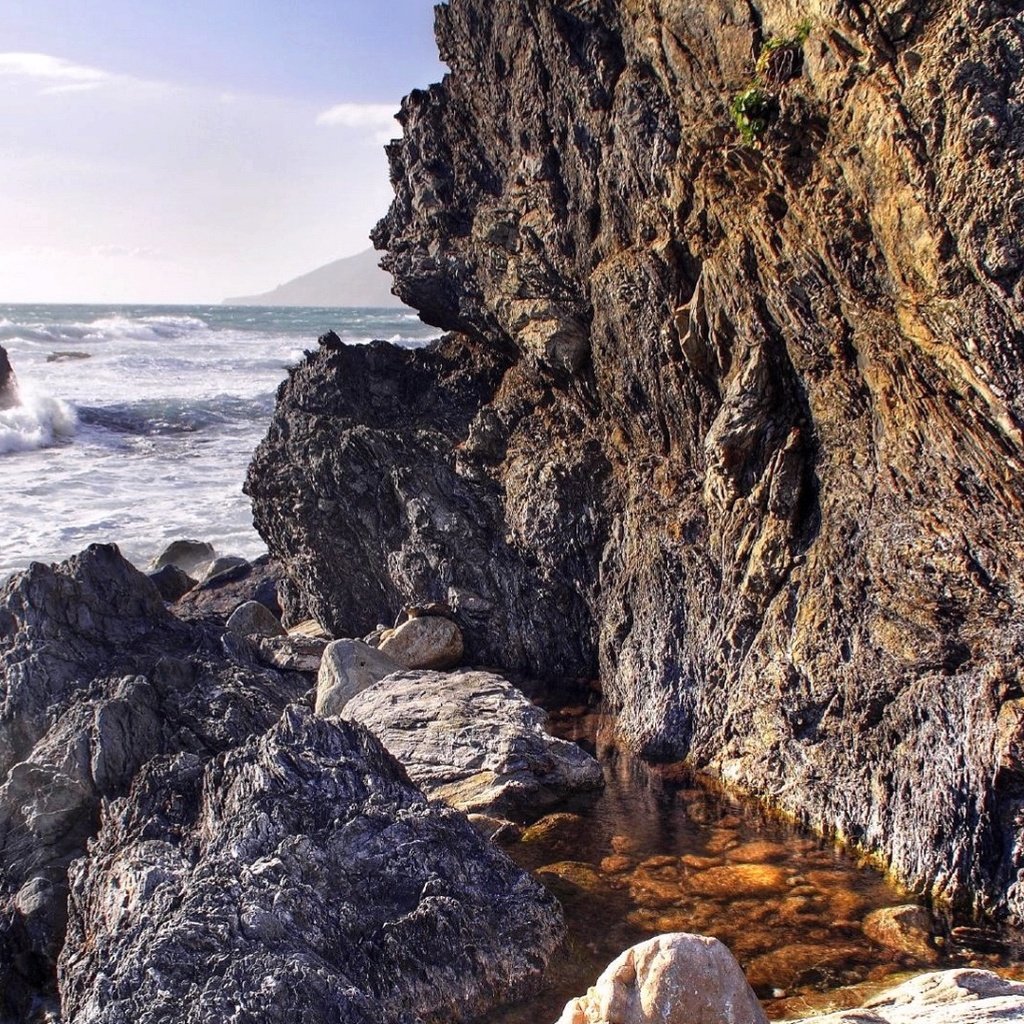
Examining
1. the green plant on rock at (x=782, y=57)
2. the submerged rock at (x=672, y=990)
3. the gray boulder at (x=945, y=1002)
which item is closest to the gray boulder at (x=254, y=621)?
the green plant on rock at (x=782, y=57)

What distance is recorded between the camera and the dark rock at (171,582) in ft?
50.5

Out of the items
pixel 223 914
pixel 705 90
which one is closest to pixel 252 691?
pixel 223 914

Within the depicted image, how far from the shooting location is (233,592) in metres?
14.9

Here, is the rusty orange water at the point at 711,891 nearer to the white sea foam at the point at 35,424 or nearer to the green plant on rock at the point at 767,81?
the green plant on rock at the point at 767,81

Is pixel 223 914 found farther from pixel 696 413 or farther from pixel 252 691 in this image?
pixel 696 413

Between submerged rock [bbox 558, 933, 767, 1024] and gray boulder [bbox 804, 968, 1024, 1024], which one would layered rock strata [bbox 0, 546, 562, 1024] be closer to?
submerged rock [bbox 558, 933, 767, 1024]

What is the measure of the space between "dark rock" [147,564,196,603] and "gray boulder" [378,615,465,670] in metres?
5.51

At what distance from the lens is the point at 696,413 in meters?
8.95

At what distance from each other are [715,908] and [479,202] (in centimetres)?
853

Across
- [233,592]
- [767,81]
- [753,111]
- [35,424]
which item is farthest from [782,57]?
[35,424]

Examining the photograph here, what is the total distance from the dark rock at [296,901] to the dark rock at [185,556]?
1079cm

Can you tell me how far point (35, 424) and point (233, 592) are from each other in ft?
59.8

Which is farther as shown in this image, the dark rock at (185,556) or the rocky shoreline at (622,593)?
the dark rock at (185,556)

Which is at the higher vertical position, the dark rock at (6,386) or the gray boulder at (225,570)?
the dark rock at (6,386)
